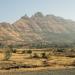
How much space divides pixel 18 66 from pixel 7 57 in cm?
1687

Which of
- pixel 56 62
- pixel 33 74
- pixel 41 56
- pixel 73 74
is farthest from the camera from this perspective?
pixel 41 56

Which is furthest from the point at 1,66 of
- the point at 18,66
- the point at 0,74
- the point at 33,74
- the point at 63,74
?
the point at 63,74

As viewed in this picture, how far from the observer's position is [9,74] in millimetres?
53719

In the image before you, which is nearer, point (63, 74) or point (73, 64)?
point (63, 74)

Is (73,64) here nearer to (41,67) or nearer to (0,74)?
(41,67)

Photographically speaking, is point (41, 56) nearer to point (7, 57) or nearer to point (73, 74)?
point (7, 57)

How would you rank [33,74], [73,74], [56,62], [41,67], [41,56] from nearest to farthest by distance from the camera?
[73,74] < [33,74] < [41,67] < [56,62] < [41,56]

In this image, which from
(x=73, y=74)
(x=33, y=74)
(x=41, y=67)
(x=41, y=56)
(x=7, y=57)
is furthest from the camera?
(x=41, y=56)

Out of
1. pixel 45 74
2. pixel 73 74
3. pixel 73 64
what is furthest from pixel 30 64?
pixel 73 74

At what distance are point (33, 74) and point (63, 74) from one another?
652 cm

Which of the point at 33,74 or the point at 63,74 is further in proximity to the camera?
the point at 33,74

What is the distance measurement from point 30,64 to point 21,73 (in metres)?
12.4

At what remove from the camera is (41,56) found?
84.8 meters

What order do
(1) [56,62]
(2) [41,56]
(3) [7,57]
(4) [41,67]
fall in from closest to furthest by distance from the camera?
(4) [41,67], (1) [56,62], (3) [7,57], (2) [41,56]
